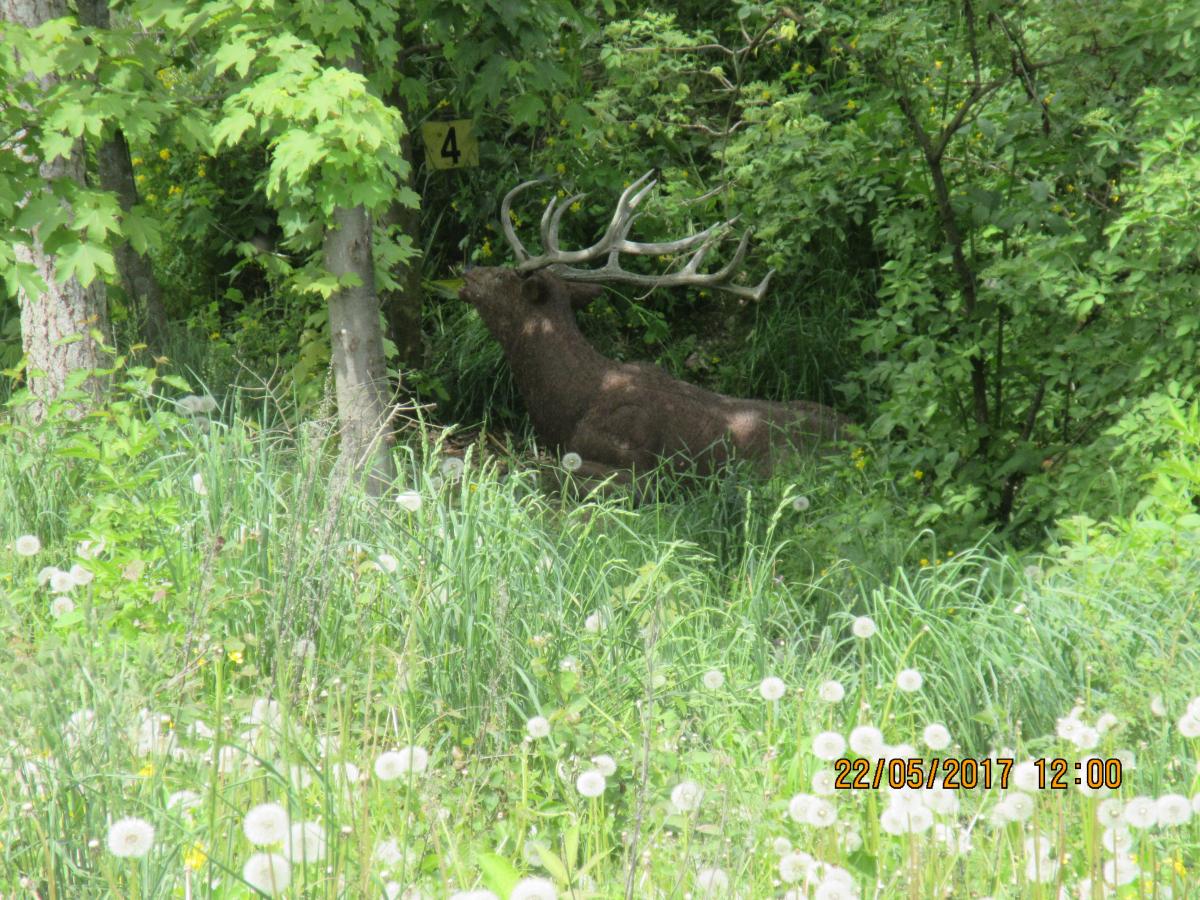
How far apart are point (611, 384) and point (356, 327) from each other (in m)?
2.10

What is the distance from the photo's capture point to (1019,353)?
5.13 m

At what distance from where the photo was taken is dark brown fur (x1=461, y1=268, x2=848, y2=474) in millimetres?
6473

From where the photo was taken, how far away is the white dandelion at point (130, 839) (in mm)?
1829

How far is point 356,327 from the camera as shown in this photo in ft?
16.8

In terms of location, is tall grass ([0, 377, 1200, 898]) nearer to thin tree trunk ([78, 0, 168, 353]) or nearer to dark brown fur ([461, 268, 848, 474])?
dark brown fur ([461, 268, 848, 474])

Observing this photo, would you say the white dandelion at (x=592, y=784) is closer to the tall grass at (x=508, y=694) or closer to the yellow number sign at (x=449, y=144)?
the tall grass at (x=508, y=694)

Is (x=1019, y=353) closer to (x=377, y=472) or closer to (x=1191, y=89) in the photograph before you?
(x=1191, y=89)

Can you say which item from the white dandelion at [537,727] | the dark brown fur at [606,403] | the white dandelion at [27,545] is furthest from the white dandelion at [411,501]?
the dark brown fur at [606,403]

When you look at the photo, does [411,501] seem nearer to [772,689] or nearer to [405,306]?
[772,689]

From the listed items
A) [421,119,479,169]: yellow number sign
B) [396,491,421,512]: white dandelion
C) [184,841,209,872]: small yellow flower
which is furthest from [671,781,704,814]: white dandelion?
[421,119,479,169]: yellow number sign

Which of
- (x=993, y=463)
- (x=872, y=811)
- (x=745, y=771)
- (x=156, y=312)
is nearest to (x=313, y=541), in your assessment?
(x=745, y=771)

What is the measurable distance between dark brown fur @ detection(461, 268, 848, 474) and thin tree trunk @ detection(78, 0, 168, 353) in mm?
1957
